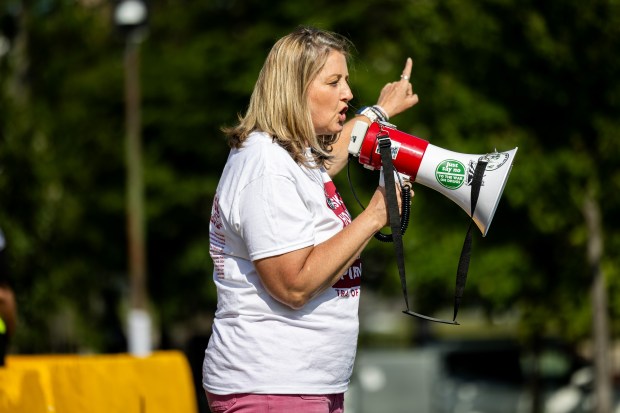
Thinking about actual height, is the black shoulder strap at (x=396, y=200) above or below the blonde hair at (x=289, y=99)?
below

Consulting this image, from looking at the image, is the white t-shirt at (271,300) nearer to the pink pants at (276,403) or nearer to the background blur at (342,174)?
the pink pants at (276,403)

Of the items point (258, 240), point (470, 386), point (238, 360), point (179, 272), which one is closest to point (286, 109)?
point (258, 240)

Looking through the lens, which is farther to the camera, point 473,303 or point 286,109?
point 473,303

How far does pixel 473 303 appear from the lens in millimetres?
17328

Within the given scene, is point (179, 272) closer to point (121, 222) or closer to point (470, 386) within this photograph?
point (121, 222)

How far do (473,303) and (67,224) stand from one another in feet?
19.8

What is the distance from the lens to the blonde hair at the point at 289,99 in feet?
10.9

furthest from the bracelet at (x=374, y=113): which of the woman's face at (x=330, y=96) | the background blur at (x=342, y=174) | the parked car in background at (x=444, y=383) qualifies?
the parked car in background at (x=444, y=383)

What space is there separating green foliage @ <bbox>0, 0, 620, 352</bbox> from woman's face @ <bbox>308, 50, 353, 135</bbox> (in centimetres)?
336

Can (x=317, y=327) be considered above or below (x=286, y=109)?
below

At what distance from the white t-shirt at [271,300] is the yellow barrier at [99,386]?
1495 mm

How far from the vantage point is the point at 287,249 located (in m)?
3.14

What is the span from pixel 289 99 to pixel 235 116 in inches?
586

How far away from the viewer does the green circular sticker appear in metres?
3.36
